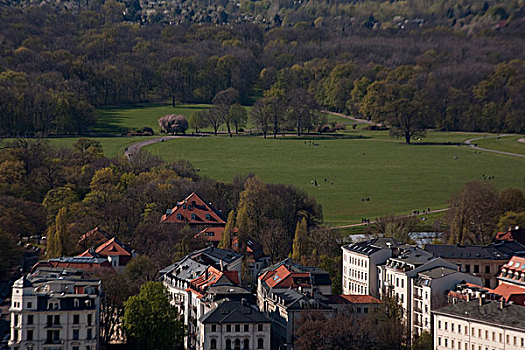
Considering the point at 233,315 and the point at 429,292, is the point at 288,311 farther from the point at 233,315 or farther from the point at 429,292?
the point at 429,292

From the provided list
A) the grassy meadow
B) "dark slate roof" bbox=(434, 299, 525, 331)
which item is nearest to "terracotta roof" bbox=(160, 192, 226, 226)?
the grassy meadow

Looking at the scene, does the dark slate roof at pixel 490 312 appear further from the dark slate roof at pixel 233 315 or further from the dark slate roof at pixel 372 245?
the dark slate roof at pixel 372 245

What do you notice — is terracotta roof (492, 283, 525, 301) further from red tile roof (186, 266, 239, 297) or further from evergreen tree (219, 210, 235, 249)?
evergreen tree (219, 210, 235, 249)

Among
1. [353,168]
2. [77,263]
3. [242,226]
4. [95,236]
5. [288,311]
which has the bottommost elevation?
[288,311]

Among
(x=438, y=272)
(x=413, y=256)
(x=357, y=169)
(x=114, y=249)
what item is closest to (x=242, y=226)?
(x=114, y=249)

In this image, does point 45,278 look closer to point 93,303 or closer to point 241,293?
point 93,303

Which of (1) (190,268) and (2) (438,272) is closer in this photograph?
(2) (438,272)
